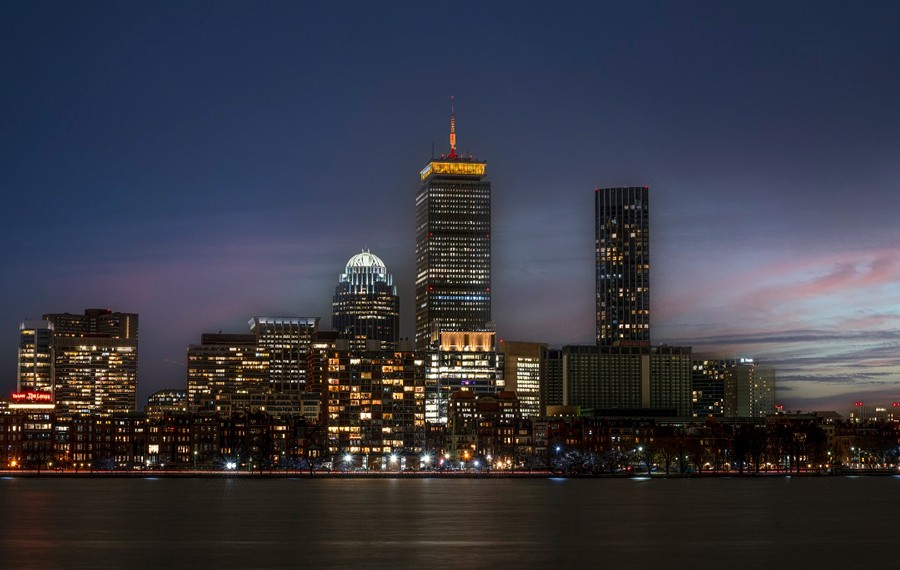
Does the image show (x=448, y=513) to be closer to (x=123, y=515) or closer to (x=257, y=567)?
(x=123, y=515)

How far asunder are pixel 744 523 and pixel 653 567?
4015 centimetres

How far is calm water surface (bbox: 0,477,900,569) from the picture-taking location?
8612 cm

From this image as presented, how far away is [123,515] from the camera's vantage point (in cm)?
12988

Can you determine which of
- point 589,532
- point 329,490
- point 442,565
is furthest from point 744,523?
point 329,490

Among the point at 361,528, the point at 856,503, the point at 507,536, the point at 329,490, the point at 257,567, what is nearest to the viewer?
the point at 257,567

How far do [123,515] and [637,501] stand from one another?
5698cm

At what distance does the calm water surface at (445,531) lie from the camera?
86125 millimetres

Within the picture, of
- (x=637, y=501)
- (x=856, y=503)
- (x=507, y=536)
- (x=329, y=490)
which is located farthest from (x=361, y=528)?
(x=329, y=490)

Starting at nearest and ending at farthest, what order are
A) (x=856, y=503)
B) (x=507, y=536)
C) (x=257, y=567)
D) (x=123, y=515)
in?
(x=257, y=567)
(x=507, y=536)
(x=123, y=515)
(x=856, y=503)

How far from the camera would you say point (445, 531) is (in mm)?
107688

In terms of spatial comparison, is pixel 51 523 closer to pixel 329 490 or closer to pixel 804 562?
pixel 804 562

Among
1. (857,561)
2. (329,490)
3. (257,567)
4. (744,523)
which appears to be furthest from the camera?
(329,490)

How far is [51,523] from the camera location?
117 m

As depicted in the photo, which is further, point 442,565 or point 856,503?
point 856,503
